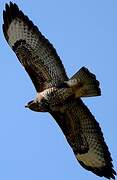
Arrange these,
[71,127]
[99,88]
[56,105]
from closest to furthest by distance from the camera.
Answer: [99,88]
[56,105]
[71,127]

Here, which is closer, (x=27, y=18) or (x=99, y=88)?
(x=99, y=88)

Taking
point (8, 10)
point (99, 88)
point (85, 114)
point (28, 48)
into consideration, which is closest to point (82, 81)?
point (99, 88)

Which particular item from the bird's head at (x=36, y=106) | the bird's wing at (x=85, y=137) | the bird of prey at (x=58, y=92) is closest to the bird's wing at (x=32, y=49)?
the bird of prey at (x=58, y=92)

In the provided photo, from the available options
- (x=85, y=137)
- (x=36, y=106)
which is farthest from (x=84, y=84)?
(x=85, y=137)

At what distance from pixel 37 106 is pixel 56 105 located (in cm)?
34

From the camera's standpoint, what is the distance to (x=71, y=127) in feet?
29.7

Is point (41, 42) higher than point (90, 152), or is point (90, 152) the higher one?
point (41, 42)

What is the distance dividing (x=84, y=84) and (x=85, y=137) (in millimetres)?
1486

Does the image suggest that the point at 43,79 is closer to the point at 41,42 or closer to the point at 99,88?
the point at 41,42

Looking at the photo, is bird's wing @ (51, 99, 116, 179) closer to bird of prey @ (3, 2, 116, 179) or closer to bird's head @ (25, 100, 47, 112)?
bird of prey @ (3, 2, 116, 179)

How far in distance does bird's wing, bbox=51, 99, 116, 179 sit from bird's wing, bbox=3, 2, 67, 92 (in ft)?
1.91

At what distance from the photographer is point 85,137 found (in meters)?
9.12

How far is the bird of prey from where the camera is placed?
8398mm

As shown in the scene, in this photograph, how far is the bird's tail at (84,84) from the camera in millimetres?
7824
